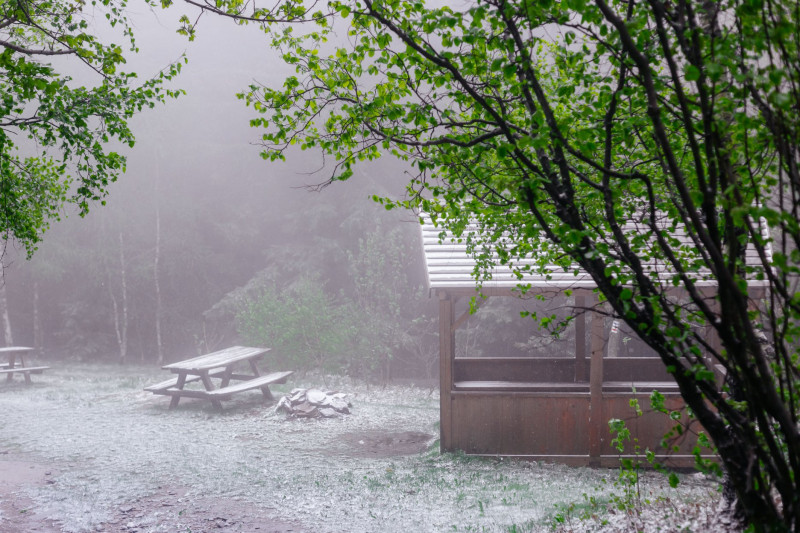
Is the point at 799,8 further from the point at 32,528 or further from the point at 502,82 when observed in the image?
the point at 32,528

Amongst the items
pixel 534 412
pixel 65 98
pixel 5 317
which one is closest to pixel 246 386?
Answer: pixel 534 412

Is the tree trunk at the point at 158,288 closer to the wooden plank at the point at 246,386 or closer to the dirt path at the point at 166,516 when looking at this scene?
the wooden plank at the point at 246,386

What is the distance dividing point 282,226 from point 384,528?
2004cm

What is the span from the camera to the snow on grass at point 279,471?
636 cm

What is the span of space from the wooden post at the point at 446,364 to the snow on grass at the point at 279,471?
328mm

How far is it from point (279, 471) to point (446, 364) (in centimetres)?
269

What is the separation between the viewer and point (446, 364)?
8875mm

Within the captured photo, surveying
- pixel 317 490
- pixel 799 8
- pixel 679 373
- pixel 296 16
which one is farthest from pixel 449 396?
pixel 799 8

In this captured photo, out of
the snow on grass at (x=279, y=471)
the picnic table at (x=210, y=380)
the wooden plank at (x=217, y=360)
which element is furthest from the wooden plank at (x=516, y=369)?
the wooden plank at (x=217, y=360)

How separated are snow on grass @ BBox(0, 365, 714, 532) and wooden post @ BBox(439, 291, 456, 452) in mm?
328

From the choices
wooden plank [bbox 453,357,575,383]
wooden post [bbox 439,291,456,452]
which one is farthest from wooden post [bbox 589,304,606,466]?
wooden plank [bbox 453,357,575,383]

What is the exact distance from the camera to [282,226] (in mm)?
25062

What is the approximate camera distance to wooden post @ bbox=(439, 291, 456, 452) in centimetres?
880

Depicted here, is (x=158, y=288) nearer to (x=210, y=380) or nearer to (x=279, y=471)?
(x=210, y=380)
